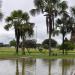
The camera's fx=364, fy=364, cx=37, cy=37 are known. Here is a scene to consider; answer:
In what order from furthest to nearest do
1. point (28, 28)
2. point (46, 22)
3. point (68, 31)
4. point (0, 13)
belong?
point (68, 31) → point (28, 28) → point (0, 13) → point (46, 22)

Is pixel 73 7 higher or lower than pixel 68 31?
higher

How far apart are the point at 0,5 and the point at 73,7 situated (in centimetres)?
1462

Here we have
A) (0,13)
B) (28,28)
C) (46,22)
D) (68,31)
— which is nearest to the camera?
(46,22)

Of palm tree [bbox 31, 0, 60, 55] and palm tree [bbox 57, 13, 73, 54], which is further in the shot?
palm tree [bbox 57, 13, 73, 54]

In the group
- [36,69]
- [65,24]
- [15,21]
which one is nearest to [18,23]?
[15,21]

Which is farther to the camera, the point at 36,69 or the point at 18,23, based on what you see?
the point at 18,23

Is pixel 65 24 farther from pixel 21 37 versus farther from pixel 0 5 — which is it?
pixel 0 5

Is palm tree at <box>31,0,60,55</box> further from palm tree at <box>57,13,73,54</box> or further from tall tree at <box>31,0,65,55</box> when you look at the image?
palm tree at <box>57,13,73,54</box>

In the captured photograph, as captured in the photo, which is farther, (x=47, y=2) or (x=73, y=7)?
(x=73, y=7)

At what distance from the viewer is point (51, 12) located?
52250mm

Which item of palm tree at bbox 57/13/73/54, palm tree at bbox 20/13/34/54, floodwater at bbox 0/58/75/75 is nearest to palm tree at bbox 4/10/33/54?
palm tree at bbox 20/13/34/54

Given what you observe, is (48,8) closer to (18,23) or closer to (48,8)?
(48,8)

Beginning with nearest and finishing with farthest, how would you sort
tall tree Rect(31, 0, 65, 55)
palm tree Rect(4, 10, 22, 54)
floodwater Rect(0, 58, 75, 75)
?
floodwater Rect(0, 58, 75, 75) < tall tree Rect(31, 0, 65, 55) < palm tree Rect(4, 10, 22, 54)

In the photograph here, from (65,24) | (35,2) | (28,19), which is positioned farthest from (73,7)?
(35,2)
